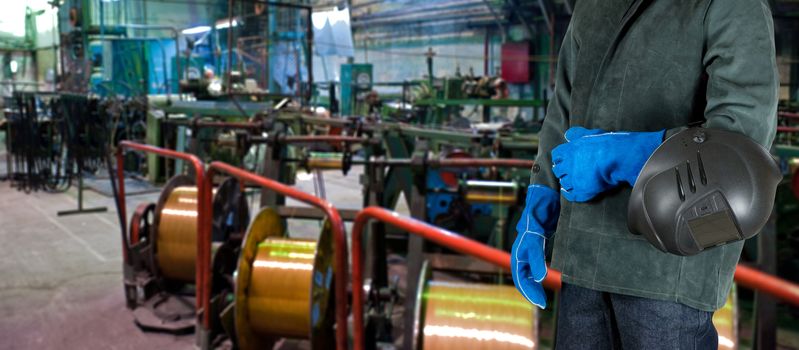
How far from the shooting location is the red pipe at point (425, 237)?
2420mm

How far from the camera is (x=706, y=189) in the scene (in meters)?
0.98

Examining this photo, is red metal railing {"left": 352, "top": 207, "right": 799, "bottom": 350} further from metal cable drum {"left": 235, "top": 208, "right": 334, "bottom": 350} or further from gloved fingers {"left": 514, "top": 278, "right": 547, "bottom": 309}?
metal cable drum {"left": 235, "top": 208, "right": 334, "bottom": 350}

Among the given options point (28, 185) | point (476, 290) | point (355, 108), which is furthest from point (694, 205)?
point (355, 108)

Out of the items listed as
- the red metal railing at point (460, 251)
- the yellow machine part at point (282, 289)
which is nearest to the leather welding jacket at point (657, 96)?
the red metal railing at point (460, 251)

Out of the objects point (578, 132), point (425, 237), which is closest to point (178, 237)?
point (425, 237)

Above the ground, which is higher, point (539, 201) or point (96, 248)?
point (539, 201)

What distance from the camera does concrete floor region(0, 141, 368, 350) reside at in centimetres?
497

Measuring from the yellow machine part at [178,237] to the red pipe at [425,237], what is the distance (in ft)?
8.35

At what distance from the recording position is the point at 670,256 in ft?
3.86

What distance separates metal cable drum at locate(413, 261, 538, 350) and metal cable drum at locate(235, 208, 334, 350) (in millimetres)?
887

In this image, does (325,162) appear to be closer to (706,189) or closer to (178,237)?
(178,237)

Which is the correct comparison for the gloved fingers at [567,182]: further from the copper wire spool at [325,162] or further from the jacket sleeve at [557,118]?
the copper wire spool at [325,162]

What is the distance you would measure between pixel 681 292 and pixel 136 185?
1136 cm

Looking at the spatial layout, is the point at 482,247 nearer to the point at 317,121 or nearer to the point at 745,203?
the point at 745,203
